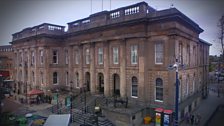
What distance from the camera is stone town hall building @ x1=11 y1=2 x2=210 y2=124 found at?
1811 cm

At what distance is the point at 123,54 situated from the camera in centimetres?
2117

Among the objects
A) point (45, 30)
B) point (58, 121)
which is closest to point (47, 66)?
point (45, 30)

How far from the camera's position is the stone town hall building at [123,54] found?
1811 centimetres

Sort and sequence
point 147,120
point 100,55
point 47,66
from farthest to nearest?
point 47,66 < point 100,55 < point 147,120

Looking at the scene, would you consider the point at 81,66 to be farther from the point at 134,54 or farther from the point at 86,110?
the point at 134,54

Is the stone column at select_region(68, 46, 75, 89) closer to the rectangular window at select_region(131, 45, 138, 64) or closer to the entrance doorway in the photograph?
the entrance doorway

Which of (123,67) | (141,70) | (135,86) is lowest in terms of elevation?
(135,86)

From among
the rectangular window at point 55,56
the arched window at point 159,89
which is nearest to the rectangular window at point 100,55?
the arched window at point 159,89

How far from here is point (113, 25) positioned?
2138cm

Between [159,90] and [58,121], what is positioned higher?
[159,90]

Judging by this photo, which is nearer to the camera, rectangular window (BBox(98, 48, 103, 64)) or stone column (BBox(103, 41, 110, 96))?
stone column (BBox(103, 41, 110, 96))

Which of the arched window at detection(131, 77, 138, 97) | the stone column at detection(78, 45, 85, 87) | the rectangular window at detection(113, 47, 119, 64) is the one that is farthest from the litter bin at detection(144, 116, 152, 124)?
the stone column at detection(78, 45, 85, 87)

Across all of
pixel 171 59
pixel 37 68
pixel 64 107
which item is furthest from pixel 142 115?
pixel 37 68

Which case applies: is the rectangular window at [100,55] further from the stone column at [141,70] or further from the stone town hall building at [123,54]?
the stone column at [141,70]
